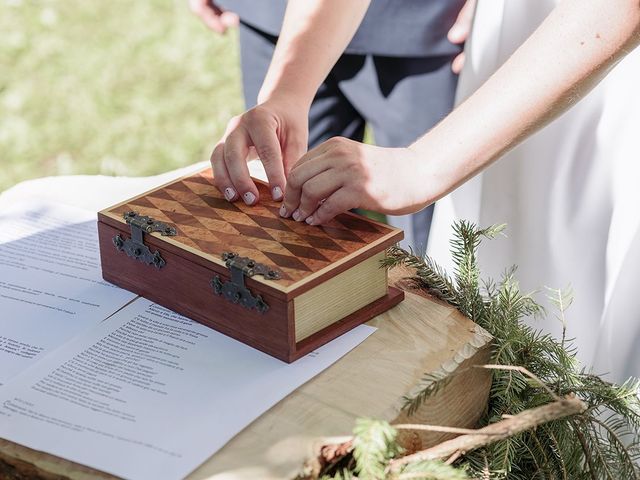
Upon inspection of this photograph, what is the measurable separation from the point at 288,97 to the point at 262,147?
8.0 inches

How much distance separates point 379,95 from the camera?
6.64ft

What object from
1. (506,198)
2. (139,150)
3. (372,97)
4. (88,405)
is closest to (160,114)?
(139,150)

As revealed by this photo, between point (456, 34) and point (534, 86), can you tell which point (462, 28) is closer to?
point (456, 34)

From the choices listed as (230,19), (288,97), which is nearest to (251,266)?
(288,97)

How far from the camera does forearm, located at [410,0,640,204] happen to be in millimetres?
1120

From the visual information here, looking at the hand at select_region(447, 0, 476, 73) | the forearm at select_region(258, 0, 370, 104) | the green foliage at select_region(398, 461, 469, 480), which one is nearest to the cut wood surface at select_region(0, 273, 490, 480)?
the green foliage at select_region(398, 461, 469, 480)

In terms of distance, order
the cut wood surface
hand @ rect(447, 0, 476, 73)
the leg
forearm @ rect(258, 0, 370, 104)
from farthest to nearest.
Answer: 1. the leg
2. hand @ rect(447, 0, 476, 73)
3. forearm @ rect(258, 0, 370, 104)
4. the cut wood surface

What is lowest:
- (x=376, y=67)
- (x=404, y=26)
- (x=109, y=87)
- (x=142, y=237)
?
(x=109, y=87)

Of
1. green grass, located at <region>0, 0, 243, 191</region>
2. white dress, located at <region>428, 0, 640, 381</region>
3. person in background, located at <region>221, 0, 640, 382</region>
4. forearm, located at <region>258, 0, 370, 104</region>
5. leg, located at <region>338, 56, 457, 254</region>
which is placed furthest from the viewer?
green grass, located at <region>0, 0, 243, 191</region>

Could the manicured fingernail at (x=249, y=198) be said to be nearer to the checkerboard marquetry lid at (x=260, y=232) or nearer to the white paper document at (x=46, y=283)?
the checkerboard marquetry lid at (x=260, y=232)

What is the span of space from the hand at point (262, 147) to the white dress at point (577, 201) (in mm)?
397

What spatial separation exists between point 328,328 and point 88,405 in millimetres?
338

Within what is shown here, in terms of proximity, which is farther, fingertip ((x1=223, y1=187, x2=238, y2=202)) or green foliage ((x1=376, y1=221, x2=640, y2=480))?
fingertip ((x1=223, y1=187, x2=238, y2=202))

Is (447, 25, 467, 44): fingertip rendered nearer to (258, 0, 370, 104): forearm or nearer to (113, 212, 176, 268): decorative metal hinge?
(258, 0, 370, 104): forearm
